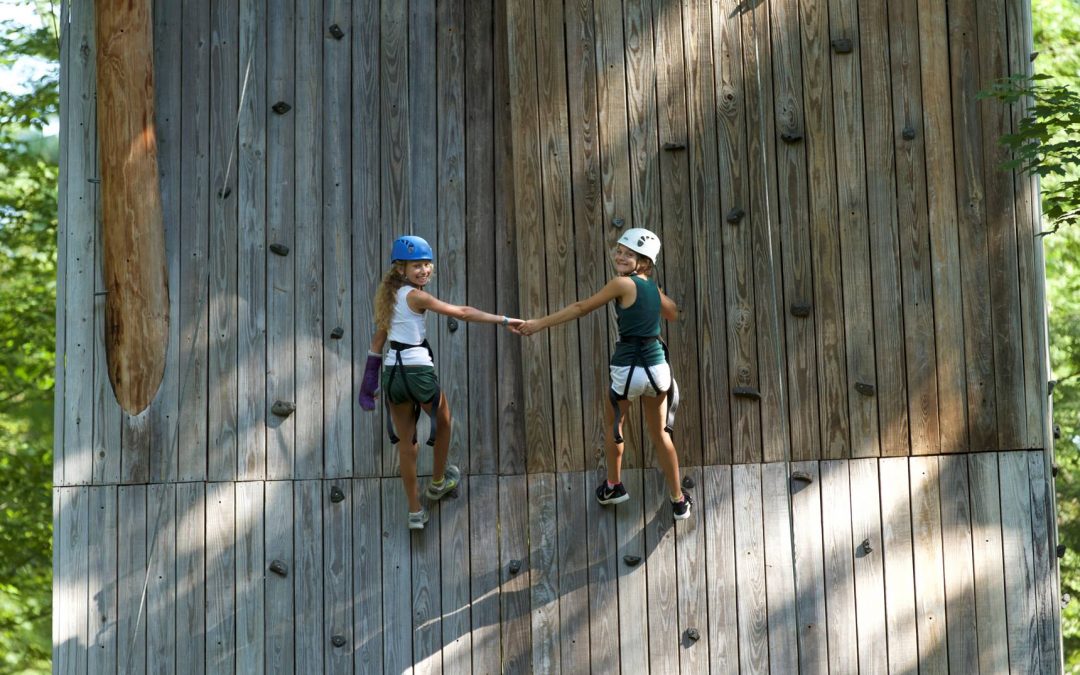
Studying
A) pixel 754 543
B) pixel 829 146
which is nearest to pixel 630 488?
pixel 754 543

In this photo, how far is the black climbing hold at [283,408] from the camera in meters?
6.98

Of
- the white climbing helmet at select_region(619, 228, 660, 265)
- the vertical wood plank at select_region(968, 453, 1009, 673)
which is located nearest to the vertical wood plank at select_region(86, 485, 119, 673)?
the white climbing helmet at select_region(619, 228, 660, 265)

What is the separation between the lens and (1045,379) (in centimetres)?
651

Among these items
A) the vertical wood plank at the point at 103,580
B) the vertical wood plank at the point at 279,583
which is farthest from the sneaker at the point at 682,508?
the vertical wood plank at the point at 103,580

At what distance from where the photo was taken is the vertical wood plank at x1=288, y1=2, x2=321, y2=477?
7012 mm

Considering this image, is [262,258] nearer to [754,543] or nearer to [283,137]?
[283,137]

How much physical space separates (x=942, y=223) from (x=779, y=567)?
217 cm

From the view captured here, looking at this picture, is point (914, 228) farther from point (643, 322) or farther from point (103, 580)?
point (103, 580)

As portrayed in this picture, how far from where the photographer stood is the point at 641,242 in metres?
6.36

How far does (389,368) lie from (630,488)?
155 centimetres

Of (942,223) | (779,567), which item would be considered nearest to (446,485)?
(779,567)

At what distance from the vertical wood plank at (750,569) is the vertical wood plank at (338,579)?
2246 mm

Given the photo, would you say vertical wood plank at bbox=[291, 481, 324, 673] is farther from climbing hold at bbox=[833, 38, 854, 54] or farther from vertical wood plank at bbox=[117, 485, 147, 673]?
climbing hold at bbox=[833, 38, 854, 54]

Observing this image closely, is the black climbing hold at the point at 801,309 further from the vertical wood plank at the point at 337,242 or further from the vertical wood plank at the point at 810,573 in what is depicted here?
the vertical wood plank at the point at 337,242
